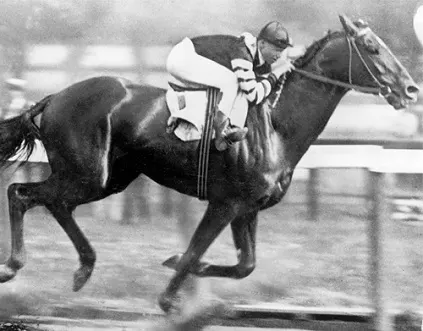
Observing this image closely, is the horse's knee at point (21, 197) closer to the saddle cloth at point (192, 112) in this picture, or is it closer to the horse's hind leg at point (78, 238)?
the horse's hind leg at point (78, 238)

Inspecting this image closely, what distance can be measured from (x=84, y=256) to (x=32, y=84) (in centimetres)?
88

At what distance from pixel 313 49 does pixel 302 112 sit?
0.99 ft

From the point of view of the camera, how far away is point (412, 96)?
3.63 metres

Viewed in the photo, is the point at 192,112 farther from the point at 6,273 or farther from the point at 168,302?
the point at 6,273

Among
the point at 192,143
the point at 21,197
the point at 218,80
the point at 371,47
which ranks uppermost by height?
the point at 371,47

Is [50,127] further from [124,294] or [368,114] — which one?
[368,114]

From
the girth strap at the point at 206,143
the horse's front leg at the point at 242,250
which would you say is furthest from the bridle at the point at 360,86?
the horse's front leg at the point at 242,250

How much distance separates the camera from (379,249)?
3740 mm

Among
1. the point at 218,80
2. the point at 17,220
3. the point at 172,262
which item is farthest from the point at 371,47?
the point at 17,220

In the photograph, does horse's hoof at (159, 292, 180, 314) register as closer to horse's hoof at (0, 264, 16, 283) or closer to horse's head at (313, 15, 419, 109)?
horse's hoof at (0, 264, 16, 283)

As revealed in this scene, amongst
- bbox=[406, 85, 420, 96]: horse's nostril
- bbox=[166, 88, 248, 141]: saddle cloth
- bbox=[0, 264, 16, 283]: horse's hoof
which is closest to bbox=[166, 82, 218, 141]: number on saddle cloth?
bbox=[166, 88, 248, 141]: saddle cloth

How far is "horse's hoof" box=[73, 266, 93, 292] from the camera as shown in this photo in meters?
3.86

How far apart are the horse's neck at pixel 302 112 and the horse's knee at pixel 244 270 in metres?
0.58

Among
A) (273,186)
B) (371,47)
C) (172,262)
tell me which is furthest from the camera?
(172,262)
